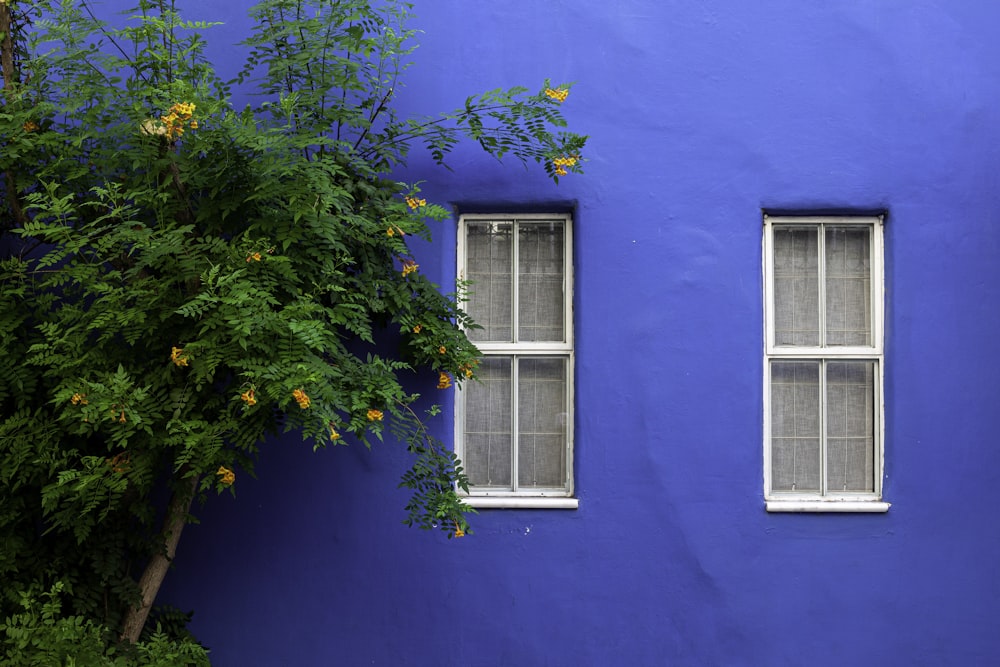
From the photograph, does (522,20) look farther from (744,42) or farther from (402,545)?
(402,545)

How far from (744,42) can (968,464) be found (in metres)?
2.54

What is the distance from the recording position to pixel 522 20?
17.6 ft

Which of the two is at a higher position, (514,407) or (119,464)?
(514,407)

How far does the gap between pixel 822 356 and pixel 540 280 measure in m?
1.58

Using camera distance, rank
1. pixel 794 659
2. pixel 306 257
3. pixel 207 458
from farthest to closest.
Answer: pixel 794 659 → pixel 306 257 → pixel 207 458

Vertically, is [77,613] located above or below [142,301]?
below

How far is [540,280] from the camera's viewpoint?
544cm

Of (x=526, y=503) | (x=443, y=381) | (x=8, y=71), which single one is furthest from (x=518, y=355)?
(x=8, y=71)

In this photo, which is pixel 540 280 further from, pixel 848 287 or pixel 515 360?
pixel 848 287

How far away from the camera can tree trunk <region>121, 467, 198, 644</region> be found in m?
4.61

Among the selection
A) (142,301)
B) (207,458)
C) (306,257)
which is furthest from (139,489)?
(306,257)

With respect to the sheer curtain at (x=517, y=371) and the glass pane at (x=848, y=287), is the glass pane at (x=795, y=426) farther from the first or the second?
the sheer curtain at (x=517, y=371)

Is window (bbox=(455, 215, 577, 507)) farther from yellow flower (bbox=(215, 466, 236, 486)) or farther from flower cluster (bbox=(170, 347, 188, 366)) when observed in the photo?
flower cluster (bbox=(170, 347, 188, 366))

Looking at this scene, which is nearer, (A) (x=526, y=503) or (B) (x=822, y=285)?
(A) (x=526, y=503)
